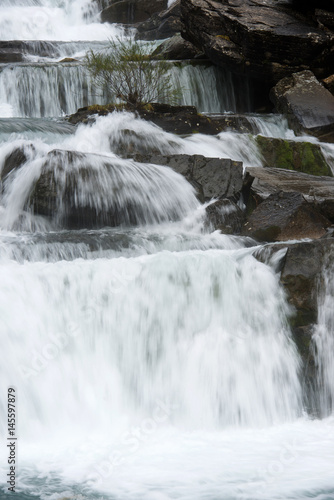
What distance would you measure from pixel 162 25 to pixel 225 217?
1451 centimetres

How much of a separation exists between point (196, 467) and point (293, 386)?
1.52m

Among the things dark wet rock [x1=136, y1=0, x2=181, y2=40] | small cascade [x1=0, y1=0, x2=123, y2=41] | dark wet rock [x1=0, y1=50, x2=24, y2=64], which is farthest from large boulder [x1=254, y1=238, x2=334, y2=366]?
small cascade [x1=0, y1=0, x2=123, y2=41]

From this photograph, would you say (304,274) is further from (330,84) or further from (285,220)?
(330,84)

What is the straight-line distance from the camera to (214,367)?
4719 mm

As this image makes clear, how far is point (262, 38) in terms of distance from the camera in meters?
11.7

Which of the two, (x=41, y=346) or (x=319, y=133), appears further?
(x=319, y=133)

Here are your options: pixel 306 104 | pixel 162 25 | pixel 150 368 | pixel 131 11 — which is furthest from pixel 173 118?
pixel 131 11

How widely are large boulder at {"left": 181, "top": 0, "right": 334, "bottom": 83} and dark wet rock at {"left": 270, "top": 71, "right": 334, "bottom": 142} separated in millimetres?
418

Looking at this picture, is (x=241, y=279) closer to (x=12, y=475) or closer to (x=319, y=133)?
(x=12, y=475)

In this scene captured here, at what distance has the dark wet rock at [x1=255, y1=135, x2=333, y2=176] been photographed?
9.62 meters

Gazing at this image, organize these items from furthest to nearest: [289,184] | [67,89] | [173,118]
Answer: [67,89], [173,118], [289,184]

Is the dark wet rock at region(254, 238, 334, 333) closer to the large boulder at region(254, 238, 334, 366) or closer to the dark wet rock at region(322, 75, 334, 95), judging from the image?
the large boulder at region(254, 238, 334, 366)

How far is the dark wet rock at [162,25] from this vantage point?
64.3ft

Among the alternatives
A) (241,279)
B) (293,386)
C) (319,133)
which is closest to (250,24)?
(319,133)
